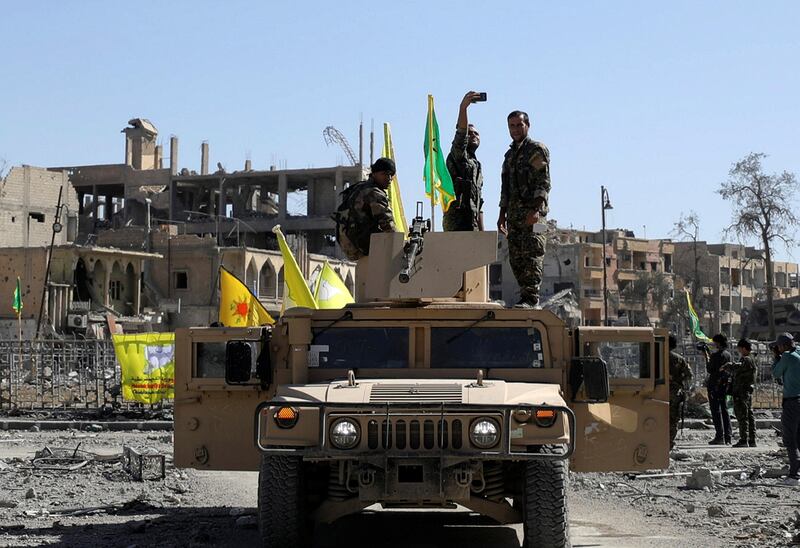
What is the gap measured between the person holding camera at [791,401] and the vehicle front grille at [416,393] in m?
7.37

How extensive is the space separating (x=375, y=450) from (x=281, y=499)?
0.77 meters

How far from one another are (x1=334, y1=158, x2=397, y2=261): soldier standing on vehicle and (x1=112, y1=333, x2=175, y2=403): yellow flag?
1528 cm

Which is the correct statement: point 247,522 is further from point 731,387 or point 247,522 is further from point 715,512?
point 731,387

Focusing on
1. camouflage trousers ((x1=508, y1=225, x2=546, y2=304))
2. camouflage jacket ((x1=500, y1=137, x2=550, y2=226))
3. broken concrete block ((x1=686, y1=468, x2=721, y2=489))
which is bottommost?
broken concrete block ((x1=686, y1=468, x2=721, y2=489))

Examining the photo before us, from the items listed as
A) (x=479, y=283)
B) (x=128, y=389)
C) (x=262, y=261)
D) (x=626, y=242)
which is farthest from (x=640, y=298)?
(x=479, y=283)

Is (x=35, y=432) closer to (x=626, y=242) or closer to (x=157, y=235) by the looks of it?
(x=157, y=235)

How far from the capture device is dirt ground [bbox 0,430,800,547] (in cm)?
1016

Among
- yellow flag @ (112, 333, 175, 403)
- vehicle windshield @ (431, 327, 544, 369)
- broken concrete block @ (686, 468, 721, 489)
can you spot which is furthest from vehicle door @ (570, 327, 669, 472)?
yellow flag @ (112, 333, 175, 403)

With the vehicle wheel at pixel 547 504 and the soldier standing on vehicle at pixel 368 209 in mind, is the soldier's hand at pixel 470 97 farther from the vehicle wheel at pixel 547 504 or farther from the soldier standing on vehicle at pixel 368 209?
the vehicle wheel at pixel 547 504

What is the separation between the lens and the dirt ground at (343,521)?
10164mm

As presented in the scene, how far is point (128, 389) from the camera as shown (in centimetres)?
2633

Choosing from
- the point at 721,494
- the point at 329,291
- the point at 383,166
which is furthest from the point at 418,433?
the point at 329,291

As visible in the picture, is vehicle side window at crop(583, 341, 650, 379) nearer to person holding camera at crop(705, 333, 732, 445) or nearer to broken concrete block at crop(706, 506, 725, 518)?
broken concrete block at crop(706, 506, 725, 518)

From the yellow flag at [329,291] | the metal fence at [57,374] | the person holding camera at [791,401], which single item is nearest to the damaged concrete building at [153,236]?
the metal fence at [57,374]
